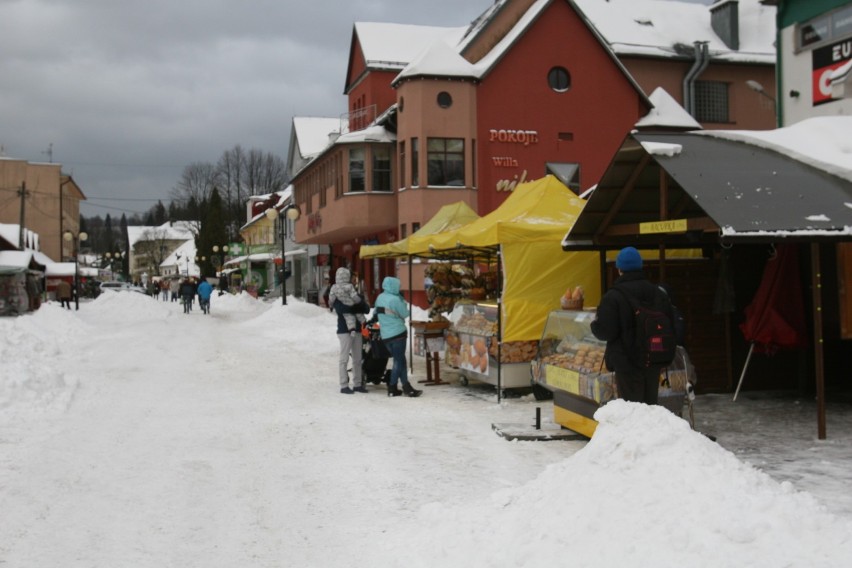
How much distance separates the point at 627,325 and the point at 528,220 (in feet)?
15.6

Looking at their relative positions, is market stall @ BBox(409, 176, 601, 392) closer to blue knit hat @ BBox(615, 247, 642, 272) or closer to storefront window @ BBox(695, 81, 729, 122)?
blue knit hat @ BBox(615, 247, 642, 272)

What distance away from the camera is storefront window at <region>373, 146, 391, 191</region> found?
34.3 meters

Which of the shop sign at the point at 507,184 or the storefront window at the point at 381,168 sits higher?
the storefront window at the point at 381,168

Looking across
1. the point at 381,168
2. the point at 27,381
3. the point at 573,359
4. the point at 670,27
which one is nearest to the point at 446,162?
the point at 381,168

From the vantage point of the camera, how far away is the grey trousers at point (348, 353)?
13.1 m

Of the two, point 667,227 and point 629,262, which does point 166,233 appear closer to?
point 667,227

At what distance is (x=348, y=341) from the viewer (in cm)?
1312

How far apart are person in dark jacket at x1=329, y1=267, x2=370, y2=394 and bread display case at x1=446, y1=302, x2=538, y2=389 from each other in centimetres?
163

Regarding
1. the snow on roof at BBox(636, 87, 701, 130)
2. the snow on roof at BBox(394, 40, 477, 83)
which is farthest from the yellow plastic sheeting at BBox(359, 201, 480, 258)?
the snow on roof at BBox(636, 87, 701, 130)

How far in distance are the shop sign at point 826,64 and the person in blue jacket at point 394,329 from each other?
1345 centimetres

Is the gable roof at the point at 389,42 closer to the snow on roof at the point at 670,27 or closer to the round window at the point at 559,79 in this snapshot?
the snow on roof at the point at 670,27

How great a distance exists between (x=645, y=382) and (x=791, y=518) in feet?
9.89

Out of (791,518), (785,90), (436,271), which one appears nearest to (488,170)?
(785,90)

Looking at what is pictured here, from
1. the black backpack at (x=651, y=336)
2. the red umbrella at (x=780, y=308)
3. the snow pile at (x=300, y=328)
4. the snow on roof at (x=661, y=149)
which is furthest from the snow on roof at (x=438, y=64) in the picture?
the black backpack at (x=651, y=336)
